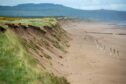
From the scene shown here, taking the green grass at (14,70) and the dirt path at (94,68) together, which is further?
the dirt path at (94,68)

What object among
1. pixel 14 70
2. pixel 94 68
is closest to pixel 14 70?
pixel 14 70

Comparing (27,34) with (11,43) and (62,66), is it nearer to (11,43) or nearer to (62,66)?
(62,66)

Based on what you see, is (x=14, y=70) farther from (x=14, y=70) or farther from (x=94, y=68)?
(x=94, y=68)

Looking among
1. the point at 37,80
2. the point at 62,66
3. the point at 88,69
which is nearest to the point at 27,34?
the point at 62,66

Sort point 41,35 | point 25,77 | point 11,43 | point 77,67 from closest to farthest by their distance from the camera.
A: point 25,77 < point 11,43 < point 77,67 < point 41,35

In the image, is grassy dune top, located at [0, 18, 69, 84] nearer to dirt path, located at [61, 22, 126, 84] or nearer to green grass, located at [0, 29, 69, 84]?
green grass, located at [0, 29, 69, 84]

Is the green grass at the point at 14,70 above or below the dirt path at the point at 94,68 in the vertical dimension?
above

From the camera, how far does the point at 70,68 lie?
23750mm

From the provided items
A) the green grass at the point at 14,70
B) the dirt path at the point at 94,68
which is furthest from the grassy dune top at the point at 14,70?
the dirt path at the point at 94,68

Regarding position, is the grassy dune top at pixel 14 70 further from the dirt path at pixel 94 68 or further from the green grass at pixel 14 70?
the dirt path at pixel 94 68

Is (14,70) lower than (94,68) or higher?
higher

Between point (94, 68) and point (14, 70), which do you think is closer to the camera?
point (14, 70)

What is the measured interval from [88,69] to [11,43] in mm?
8695

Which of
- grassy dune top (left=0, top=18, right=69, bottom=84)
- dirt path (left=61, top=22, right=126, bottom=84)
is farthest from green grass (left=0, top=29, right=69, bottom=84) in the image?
dirt path (left=61, top=22, right=126, bottom=84)
